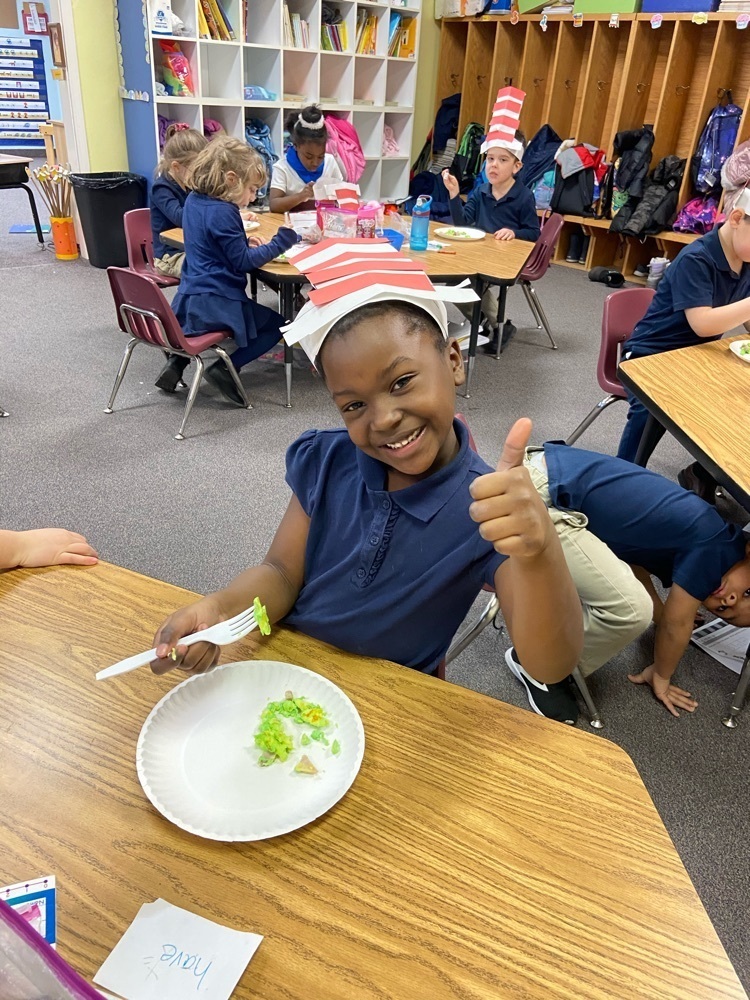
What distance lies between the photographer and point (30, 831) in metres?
0.71

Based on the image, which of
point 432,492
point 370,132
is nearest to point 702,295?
point 432,492

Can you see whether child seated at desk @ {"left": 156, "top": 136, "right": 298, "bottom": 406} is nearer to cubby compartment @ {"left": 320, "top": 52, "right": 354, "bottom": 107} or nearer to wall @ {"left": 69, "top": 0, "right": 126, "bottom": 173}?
wall @ {"left": 69, "top": 0, "right": 126, "bottom": 173}

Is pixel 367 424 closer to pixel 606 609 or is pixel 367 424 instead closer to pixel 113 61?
pixel 606 609

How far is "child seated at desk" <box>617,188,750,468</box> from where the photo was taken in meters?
2.32

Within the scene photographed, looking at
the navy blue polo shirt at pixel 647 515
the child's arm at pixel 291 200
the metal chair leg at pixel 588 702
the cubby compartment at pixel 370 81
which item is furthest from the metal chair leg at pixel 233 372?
the cubby compartment at pixel 370 81

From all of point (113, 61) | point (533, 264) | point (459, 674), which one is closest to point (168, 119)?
point (113, 61)

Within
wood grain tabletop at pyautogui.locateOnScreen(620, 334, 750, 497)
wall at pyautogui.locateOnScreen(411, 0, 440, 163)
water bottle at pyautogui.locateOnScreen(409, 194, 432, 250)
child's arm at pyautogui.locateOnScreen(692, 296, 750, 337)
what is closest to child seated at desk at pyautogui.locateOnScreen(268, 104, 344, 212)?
water bottle at pyautogui.locateOnScreen(409, 194, 432, 250)

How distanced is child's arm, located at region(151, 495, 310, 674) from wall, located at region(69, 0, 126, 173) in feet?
17.5

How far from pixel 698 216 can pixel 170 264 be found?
4.10 metres

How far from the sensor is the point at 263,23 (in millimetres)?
5652

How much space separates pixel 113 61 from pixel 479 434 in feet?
14.0

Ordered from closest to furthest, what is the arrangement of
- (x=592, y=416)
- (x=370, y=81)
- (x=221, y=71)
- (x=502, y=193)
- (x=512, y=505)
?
(x=512, y=505)
(x=592, y=416)
(x=502, y=193)
(x=221, y=71)
(x=370, y=81)

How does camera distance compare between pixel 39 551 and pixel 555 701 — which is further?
pixel 555 701

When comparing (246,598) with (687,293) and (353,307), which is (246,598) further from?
(687,293)
